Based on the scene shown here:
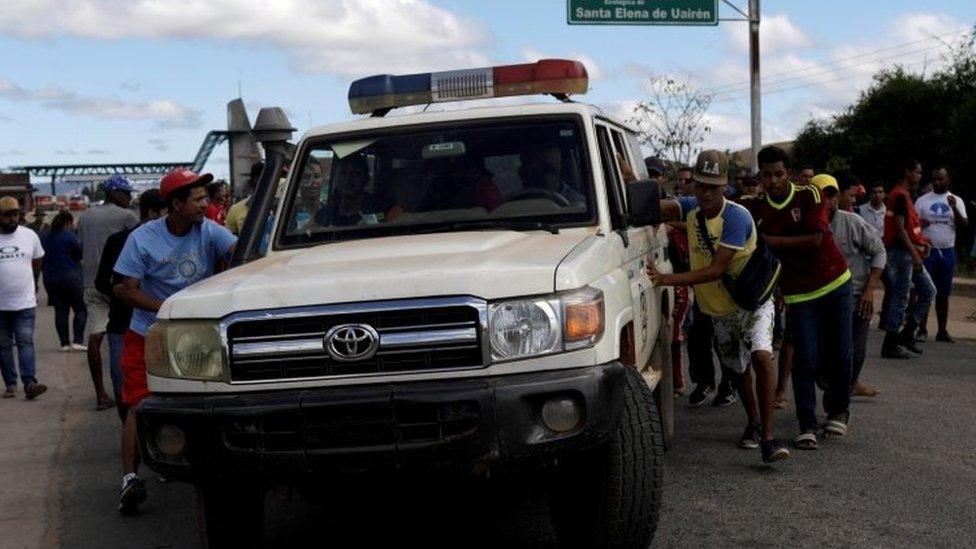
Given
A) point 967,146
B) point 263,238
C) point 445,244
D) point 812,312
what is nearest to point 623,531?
point 445,244

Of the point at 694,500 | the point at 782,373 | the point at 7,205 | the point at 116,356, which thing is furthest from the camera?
the point at 7,205

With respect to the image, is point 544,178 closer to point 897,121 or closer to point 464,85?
point 464,85

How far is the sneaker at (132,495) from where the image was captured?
7.03 m

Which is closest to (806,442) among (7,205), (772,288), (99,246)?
(772,288)

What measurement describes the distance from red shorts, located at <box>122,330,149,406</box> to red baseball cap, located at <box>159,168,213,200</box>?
78 centimetres

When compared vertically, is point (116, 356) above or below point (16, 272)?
below

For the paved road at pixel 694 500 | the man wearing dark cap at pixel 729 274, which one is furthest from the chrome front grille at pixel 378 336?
the man wearing dark cap at pixel 729 274

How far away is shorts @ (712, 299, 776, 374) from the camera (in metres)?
7.57

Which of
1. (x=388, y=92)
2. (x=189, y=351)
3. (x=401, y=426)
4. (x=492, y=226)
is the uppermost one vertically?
(x=388, y=92)

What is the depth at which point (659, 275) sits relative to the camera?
694 cm

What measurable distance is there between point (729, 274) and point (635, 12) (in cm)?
1548

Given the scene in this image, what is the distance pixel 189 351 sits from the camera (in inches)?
202

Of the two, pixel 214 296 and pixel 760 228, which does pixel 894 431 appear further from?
pixel 214 296

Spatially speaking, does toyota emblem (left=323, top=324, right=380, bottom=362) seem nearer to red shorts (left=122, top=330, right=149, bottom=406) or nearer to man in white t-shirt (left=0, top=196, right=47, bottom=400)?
red shorts (left=122, top=330, right=149, bottom=406)
